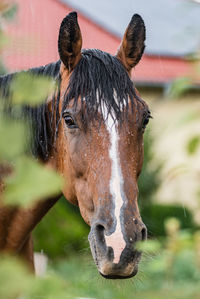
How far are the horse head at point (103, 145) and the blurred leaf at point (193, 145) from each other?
1107 millimetres

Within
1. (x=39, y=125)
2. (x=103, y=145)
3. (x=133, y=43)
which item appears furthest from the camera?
(x=133, y=43)

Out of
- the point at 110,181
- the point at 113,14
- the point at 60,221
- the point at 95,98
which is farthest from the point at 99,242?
the point at 113,14

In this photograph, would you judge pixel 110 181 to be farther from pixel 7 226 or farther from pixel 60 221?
pixel 60 221

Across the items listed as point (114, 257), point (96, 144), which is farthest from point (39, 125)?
point (114, 257)

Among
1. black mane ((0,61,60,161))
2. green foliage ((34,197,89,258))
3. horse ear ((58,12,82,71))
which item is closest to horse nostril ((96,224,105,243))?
black mane ((0,61,60,161))

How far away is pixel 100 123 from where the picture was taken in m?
2.22

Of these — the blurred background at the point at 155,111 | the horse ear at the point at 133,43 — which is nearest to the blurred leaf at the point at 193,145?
the blurred background at the point at 155,111

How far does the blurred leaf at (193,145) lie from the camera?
86cm

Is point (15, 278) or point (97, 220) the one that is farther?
point (97, 220)

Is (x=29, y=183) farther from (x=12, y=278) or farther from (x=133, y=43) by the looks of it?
(x=133, y=43)

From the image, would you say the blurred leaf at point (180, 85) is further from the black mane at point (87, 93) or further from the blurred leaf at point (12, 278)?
the black mane at point (87, 93)

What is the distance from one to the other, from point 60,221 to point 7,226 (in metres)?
3.41

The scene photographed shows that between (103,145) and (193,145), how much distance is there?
4.30 feet

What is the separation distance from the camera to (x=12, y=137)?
2.11ft
